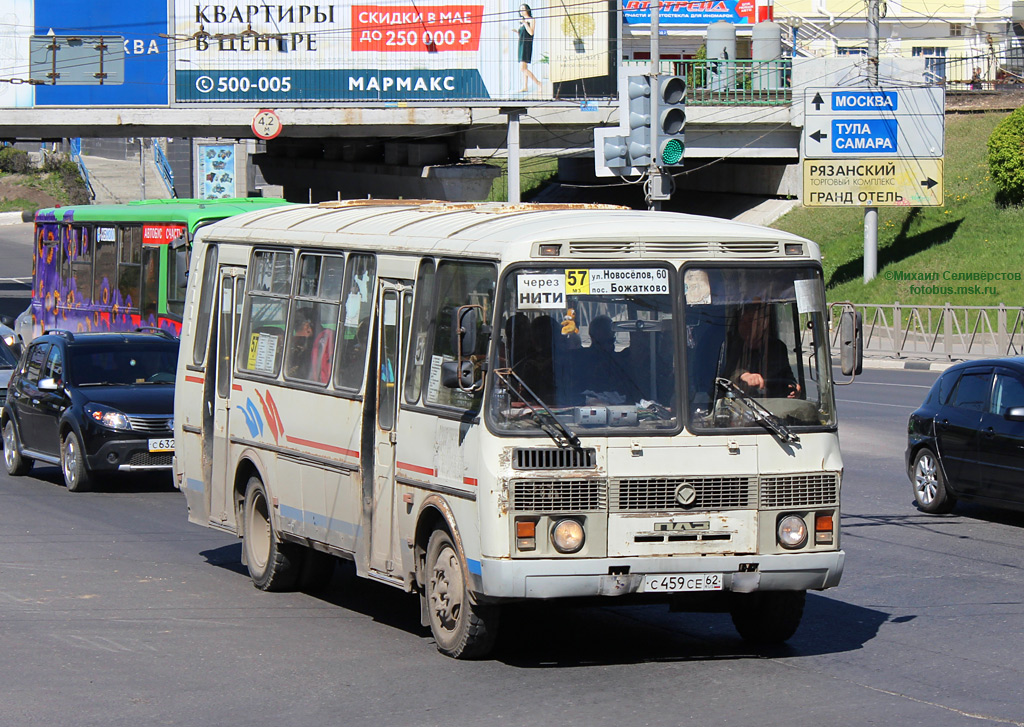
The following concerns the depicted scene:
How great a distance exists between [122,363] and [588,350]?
1038 cm

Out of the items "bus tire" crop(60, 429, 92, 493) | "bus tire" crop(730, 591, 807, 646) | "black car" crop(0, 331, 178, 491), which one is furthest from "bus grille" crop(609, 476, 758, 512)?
"bus tire" crop(60, 429, 92, 493)

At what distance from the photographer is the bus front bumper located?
811 cm


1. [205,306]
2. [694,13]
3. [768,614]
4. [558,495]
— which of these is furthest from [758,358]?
[694,13]

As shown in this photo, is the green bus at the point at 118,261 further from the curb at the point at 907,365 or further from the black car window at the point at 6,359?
the curb at the point at 907,365

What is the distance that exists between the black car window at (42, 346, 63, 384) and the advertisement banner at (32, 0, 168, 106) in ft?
94.2

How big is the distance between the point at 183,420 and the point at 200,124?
3179cm

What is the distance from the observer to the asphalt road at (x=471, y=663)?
7.59 metres

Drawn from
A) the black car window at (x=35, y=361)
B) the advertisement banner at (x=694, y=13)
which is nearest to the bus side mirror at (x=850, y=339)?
the black car window at (x=35, y=361)

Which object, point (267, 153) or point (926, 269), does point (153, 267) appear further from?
point (267, 153)

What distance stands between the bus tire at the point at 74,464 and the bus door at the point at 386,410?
7735mm

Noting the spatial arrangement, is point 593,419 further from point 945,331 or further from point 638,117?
point 945,331

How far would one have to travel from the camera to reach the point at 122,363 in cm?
1762

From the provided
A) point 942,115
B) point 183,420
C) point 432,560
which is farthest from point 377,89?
point 432,560

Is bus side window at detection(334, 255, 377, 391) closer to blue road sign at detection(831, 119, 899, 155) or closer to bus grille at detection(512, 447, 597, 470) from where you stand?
bus grille at detection(512, 447, 597, 470)
